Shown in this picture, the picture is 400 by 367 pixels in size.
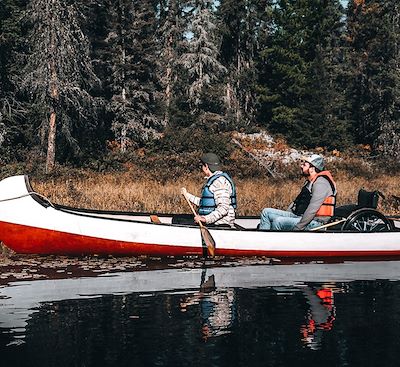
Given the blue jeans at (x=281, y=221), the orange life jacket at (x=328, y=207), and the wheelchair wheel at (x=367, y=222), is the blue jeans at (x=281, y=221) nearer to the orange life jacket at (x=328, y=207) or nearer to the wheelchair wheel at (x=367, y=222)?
the orange life jacket at (x=328, y=207)

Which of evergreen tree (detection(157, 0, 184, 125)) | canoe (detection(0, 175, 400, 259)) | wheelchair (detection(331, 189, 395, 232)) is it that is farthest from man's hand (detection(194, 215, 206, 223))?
evergreen tree (detection(157, 0, 184, 125))

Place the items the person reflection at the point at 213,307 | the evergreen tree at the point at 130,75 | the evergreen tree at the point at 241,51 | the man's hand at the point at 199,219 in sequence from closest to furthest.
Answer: the person reflection at the point at 213,307, the man's hand at the point at 199,219, the evergreen tree at the point at 130,75, the evergreen tree at the point at 241,51

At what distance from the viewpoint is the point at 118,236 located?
12.4 metres

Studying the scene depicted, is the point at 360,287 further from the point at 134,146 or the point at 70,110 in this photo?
the point at 134,146

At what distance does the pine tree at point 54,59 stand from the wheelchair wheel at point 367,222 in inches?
667

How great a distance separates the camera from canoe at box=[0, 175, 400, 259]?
40.7ft

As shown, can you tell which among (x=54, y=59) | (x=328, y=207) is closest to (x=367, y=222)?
(x=328, y=207)

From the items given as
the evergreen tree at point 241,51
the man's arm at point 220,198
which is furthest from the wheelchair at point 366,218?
the evergreen tree at point 241,51

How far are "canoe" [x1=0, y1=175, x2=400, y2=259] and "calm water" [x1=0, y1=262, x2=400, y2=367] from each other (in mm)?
1030

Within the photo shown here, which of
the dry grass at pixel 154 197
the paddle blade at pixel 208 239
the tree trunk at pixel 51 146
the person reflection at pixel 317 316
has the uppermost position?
the tree trunk at pixel 51 146

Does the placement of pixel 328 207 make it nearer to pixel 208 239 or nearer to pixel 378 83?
pixel 208 239

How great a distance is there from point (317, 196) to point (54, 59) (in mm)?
17747

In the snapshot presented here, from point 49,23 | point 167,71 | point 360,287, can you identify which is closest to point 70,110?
point 49,23

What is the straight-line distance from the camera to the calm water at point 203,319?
675 cm
